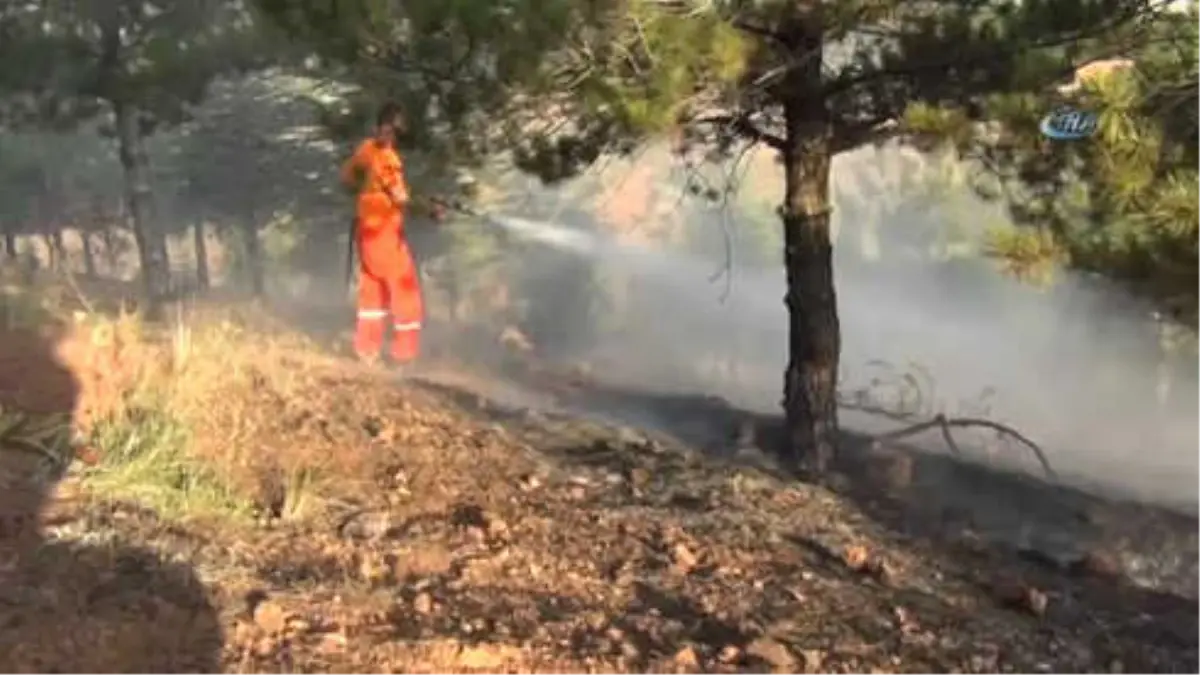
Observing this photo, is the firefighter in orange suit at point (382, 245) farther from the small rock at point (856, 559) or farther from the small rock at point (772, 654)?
the small rock at point (772, 654)

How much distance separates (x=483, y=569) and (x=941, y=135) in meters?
3.82

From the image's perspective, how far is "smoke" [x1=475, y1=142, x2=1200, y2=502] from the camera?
22.5 meters

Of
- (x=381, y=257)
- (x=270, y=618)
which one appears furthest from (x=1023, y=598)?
(x=381, y=257)

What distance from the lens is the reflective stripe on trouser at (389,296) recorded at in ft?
33.1

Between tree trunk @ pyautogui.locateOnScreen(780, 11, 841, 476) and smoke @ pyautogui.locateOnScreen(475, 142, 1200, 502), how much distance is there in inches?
173

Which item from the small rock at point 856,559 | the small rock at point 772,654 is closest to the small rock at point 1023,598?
the small rock at point 856,559

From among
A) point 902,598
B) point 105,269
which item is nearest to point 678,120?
point 902,598

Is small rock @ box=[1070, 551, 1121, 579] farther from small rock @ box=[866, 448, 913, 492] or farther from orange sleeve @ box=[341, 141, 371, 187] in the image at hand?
orange sleeve @ box=[341, 141, 371, 187]

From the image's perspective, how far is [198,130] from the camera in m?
31.6

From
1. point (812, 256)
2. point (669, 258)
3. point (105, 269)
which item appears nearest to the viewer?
point (812, 256)

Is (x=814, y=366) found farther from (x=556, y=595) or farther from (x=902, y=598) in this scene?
(x=556, y=595)

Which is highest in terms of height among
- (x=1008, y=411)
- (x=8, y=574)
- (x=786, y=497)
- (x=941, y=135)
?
(x=941, y=135)

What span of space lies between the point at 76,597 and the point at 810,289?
18.8ft

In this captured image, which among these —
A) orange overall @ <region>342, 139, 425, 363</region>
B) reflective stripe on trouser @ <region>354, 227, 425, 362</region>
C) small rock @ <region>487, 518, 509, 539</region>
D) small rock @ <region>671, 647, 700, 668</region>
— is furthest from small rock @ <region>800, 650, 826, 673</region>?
reflective stripe on trouser @ <region>354, 227, 425, 362</region>
